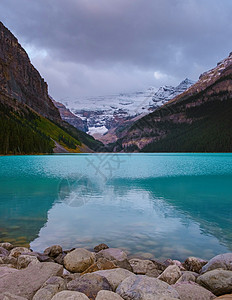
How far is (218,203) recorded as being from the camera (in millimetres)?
27016

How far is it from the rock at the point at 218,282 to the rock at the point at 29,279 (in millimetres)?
4874

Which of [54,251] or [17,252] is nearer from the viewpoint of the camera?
[17,252]

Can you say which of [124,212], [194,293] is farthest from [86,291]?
[124,212]

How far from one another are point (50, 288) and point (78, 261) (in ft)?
11.6

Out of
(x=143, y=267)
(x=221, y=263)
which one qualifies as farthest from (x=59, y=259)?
(x=221, y=263)

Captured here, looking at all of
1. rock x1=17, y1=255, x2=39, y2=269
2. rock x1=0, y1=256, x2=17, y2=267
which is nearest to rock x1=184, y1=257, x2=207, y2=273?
rock x1=17, y1=255, x2=39, y2=269

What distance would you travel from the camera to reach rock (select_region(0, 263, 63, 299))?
714cm

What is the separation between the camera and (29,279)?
779cm

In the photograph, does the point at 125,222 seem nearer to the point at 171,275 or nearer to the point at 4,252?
the point at 4,252

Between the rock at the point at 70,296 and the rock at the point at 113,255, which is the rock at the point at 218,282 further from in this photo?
the rock at the point at 70,296

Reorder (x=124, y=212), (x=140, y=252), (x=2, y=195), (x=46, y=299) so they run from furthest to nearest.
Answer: (x=2, y=195)
(x=124, y=212)
(x=140, y=252)
(x=46, y=299)

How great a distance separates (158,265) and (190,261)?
1.42 m

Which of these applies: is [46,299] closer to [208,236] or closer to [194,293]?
[194,293]

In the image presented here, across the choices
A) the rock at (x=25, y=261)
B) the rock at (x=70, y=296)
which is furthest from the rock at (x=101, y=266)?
the rock at (x=70, y=296)
